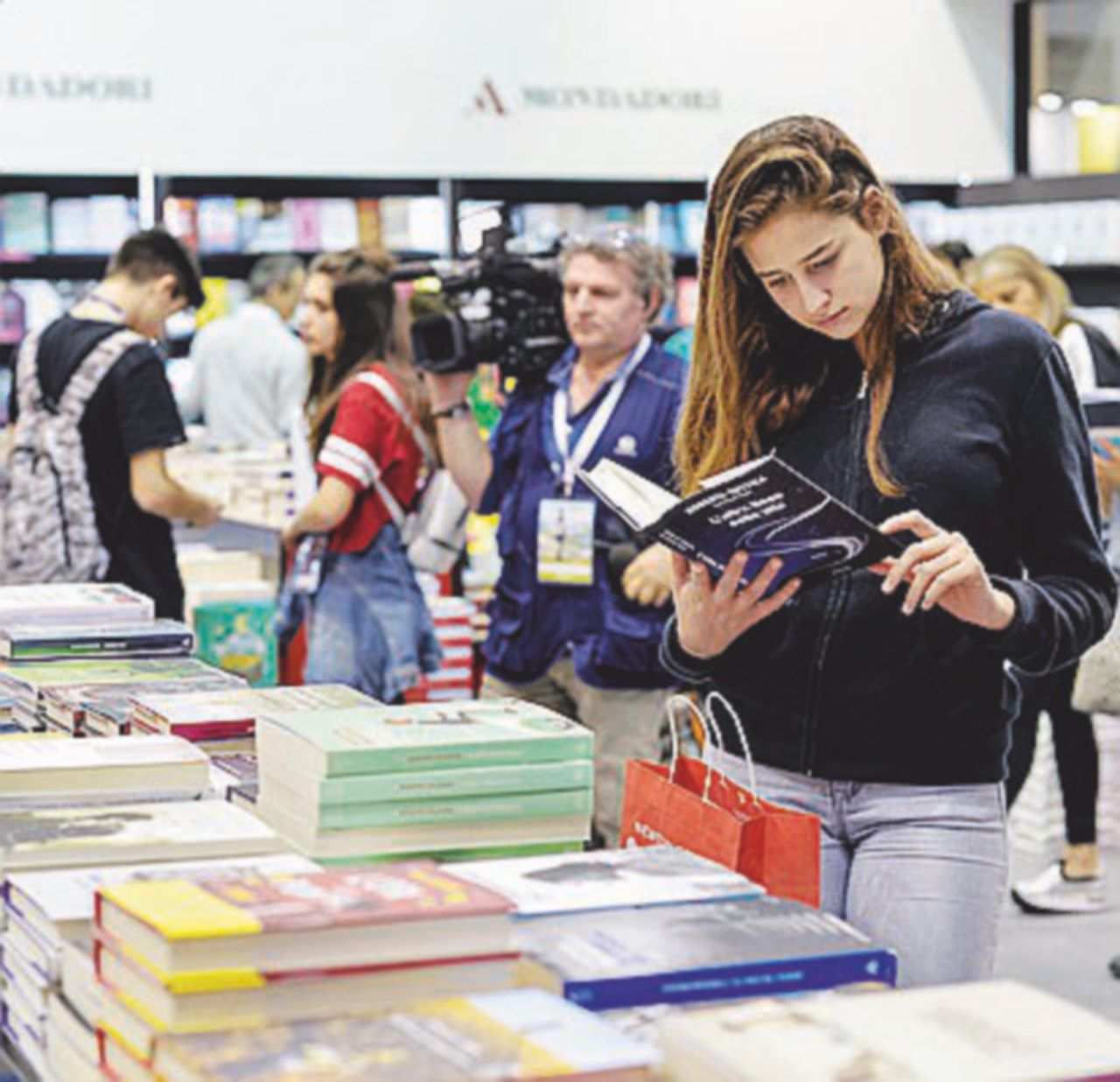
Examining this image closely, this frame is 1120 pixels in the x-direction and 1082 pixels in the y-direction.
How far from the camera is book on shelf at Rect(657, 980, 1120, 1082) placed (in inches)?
45.6

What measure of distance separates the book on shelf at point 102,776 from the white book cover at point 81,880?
280 millimetres

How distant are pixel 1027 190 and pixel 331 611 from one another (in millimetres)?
4178

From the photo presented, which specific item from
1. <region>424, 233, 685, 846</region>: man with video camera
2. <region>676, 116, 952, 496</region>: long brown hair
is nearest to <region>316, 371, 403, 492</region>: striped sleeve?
<region>424, 233, 685, 846</region>: man with video camera

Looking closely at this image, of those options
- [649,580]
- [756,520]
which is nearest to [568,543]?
[649,580]

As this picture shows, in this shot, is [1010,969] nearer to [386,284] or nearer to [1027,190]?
[386,284]

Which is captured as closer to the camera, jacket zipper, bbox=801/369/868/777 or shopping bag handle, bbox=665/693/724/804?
shopping bag handle, bbox=665/693/724/804

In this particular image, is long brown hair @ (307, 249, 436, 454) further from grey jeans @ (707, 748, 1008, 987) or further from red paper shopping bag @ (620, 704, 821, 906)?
red paper shopping bag @ (620, 704, 821, 906)

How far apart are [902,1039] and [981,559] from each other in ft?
3.89

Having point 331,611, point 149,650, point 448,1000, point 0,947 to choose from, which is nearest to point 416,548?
point 331,611

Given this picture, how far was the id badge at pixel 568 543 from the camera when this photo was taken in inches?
163

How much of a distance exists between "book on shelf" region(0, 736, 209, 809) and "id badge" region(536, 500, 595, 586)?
2.13 metres

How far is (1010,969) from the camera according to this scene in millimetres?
4785

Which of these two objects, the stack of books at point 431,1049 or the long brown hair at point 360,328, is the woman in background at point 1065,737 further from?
the stack of books at point 431,1049

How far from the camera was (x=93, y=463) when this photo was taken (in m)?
4.70
